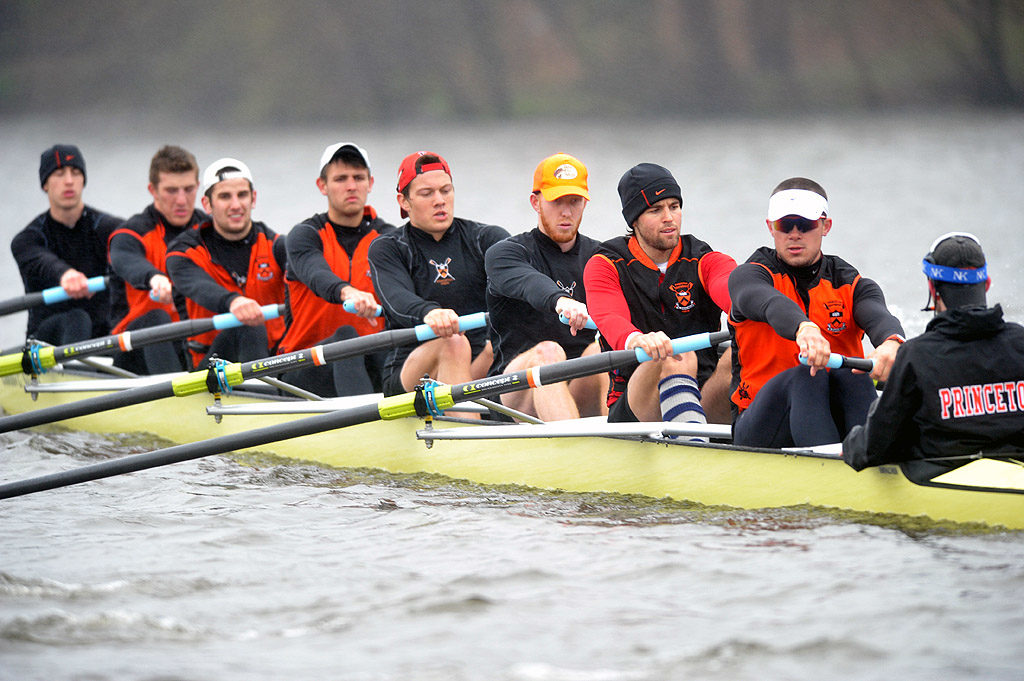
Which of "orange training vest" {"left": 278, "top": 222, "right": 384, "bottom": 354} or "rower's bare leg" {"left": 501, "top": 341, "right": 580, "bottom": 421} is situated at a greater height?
"orange training vest" {"left": 278, "top": 222, "right": 384, "bottom": 354}

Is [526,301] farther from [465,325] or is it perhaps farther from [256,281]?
[256,281]

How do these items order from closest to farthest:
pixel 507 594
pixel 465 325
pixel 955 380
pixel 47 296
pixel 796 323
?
pixel 955 380, pixel 507 594, pixel 796 323, pixel 465 325, pixel 47 296

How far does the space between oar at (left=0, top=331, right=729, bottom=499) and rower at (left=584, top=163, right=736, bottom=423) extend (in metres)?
0.14

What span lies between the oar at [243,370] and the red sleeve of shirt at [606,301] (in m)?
0.88

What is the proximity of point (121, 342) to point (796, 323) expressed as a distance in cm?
376

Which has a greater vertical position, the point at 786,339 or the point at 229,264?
the point at 229,264

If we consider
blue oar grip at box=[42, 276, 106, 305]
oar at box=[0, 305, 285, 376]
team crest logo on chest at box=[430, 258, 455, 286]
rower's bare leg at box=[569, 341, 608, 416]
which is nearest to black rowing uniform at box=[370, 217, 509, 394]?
team crest logo on chest at box=[430, 258, 455, 286]

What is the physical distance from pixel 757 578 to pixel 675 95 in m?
17.1

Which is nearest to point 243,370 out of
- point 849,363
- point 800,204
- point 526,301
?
point 526,301

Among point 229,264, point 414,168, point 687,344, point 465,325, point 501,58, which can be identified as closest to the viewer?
point 687,344

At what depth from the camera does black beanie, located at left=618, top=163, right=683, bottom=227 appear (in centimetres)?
461

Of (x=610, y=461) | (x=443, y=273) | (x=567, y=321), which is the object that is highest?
(x=443, y=273)

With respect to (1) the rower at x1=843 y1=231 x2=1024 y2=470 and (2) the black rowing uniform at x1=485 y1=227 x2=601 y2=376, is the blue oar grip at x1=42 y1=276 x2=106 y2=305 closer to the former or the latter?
(2) the black rowing uniform at x1=485 y1=227 x2=601 y2=376

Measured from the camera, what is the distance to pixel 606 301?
4684 mm
